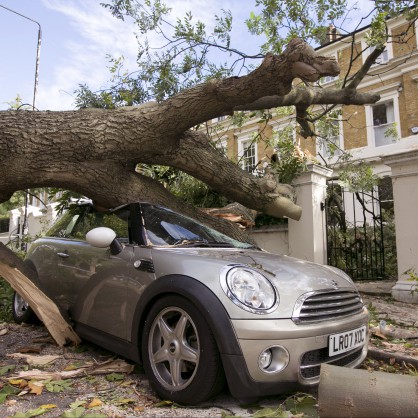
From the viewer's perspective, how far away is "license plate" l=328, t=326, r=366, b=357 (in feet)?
8.20

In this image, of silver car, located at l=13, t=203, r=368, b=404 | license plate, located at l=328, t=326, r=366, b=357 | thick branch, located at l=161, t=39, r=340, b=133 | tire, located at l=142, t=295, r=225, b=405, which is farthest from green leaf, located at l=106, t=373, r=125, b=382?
thick branch, located at l=161, t=39, r=340, b=133

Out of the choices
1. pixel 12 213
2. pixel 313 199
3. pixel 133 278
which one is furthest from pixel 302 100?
pixel 12 213

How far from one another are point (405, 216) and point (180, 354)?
511cm

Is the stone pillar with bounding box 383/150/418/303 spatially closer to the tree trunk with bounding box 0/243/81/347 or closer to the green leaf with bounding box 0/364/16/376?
the tree trunk with bounding box 0/243/81/347

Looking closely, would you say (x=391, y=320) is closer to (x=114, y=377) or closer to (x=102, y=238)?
(x=114, y=377)

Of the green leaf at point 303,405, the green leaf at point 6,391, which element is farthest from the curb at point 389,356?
the green leaf at point 6,391

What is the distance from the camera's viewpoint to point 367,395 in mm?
1948

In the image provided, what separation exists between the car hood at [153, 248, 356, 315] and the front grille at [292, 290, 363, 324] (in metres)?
0.04

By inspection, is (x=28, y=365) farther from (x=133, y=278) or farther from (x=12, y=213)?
(x=12, y=213)

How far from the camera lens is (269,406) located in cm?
248

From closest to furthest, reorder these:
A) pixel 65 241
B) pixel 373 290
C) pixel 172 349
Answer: pixel 172 349 < pixel 65 241 < pixel 373 290

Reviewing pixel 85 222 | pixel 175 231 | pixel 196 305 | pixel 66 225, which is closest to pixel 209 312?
pixel 196 305

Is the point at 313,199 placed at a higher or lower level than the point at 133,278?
higher

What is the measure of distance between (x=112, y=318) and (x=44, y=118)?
2418 mm
